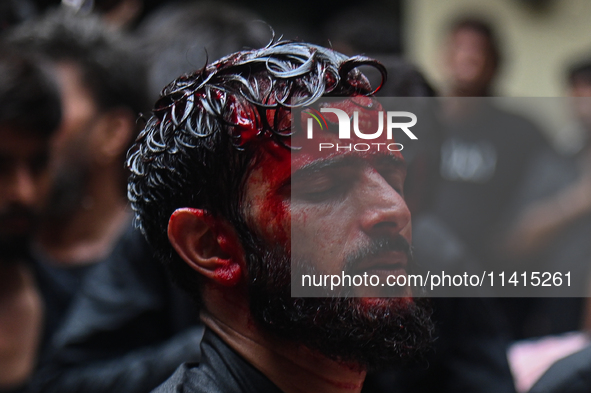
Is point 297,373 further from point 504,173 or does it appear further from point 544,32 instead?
point 544,32

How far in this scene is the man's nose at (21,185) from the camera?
2.27 meters

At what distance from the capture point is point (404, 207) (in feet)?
3.57

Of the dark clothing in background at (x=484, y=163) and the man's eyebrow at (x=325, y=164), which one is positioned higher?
the man's eyebrow at (x=325, y=164)

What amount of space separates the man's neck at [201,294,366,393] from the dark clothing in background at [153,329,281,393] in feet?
0.04

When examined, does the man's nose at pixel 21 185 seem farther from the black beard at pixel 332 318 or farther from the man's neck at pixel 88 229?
the black beard at pixel 332 318

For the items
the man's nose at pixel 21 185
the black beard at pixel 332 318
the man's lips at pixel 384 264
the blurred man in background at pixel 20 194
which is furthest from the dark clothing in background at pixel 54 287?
the man's lips at pixel 384 264

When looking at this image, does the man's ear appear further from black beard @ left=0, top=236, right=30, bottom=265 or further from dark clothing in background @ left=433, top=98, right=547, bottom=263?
dark clothing in background @ left=433, top=98, right=547, bottom=263

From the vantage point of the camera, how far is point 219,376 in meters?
1.16

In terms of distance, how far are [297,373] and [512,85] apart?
3354mm

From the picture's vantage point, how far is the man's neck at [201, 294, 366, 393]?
1.12 meters

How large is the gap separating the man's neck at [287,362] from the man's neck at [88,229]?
1742 millimetres

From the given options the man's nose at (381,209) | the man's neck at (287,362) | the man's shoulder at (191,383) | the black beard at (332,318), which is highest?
the man's nose at (381,209)

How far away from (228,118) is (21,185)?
1.44 m

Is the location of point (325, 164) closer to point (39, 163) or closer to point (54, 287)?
point (39, 163)
